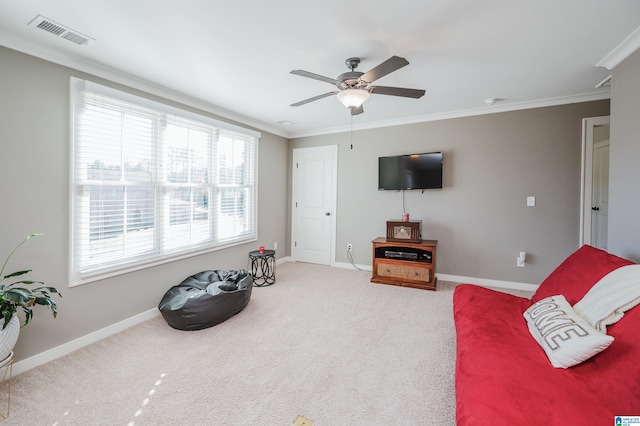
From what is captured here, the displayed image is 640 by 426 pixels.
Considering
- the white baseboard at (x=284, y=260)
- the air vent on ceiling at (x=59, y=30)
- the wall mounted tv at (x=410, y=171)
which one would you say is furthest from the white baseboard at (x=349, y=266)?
the air vent on ceiling at (x=59, y=30)

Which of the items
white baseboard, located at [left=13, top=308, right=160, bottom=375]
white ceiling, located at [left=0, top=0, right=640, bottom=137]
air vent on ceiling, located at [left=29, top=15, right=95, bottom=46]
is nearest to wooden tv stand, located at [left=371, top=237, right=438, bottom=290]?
white ceiling, located at [left=0, top=0, right=640, bottom=137]

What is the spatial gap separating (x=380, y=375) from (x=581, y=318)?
1.27 metres

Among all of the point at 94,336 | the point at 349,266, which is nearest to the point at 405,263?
the point at 349,266

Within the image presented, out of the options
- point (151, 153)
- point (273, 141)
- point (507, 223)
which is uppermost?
point (273, 141)

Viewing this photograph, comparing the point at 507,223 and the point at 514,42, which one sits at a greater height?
the point at 514,42

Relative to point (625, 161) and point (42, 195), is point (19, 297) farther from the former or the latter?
point (625, 161)

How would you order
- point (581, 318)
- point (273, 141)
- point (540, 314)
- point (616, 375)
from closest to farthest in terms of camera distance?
point (616, 375) < point (581, 318) < point (540, 314) < point (273, 141)

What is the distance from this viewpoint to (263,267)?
4219 mm

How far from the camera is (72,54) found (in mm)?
2229

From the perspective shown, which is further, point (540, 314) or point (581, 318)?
point (540, 314)

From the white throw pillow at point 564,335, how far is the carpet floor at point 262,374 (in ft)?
2.10

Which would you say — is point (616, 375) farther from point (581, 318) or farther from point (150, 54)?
point (150, 54)

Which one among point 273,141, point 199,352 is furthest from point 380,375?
point 273,141

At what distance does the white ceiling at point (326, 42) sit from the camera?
67.7 inches
